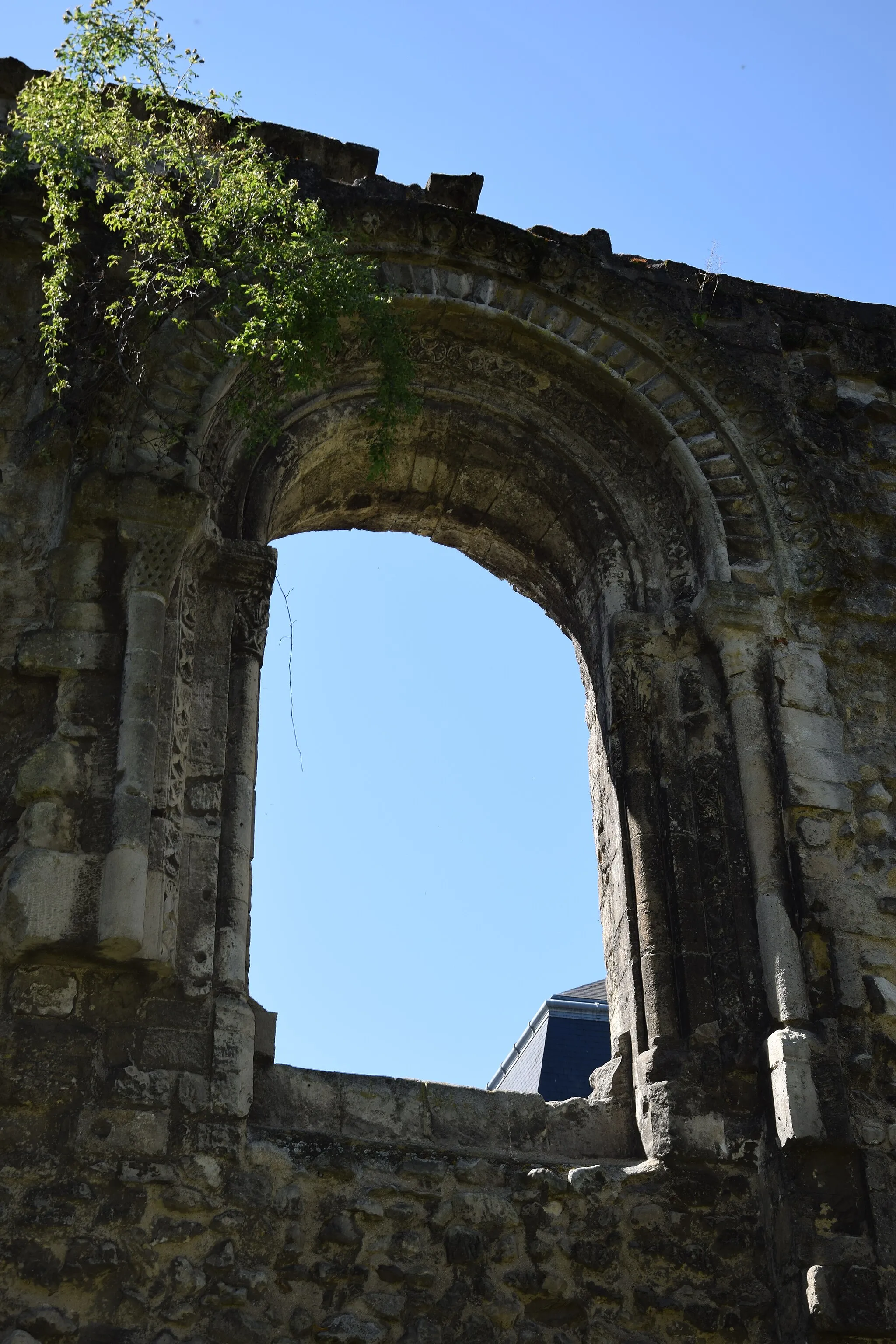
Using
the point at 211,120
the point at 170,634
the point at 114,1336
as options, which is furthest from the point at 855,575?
the point at 114,1336

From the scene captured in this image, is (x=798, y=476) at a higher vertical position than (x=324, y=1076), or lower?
higher

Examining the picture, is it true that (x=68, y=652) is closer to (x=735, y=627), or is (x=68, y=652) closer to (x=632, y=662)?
(x=632, y=662)

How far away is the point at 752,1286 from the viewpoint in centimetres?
546

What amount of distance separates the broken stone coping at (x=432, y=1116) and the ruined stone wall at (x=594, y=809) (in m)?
0.02

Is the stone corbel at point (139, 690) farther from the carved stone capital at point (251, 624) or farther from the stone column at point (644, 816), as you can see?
the stone column at point (644, 816)

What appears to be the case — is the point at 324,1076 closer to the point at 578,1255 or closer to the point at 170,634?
the point at 578,1255

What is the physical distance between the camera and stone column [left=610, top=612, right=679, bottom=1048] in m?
6.07

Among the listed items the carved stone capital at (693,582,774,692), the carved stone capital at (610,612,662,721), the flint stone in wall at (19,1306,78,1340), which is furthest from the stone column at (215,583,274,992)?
the carved stone capital at (693,582,774,692)

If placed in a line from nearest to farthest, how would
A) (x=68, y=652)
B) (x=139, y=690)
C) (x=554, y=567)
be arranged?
(x=139, y=690) → (x=68, y=652) → (x=554, y=567)

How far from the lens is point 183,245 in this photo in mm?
6473

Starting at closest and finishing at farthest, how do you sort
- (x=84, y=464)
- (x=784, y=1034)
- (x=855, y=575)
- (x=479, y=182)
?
(x=784, y=1034) < (x=84, y=464) < (x=855, y=575) < (x=479, y=182)

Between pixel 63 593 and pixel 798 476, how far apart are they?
3448 millimetres

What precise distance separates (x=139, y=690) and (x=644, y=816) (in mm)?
2153

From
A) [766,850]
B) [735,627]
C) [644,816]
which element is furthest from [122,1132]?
[735,627]
